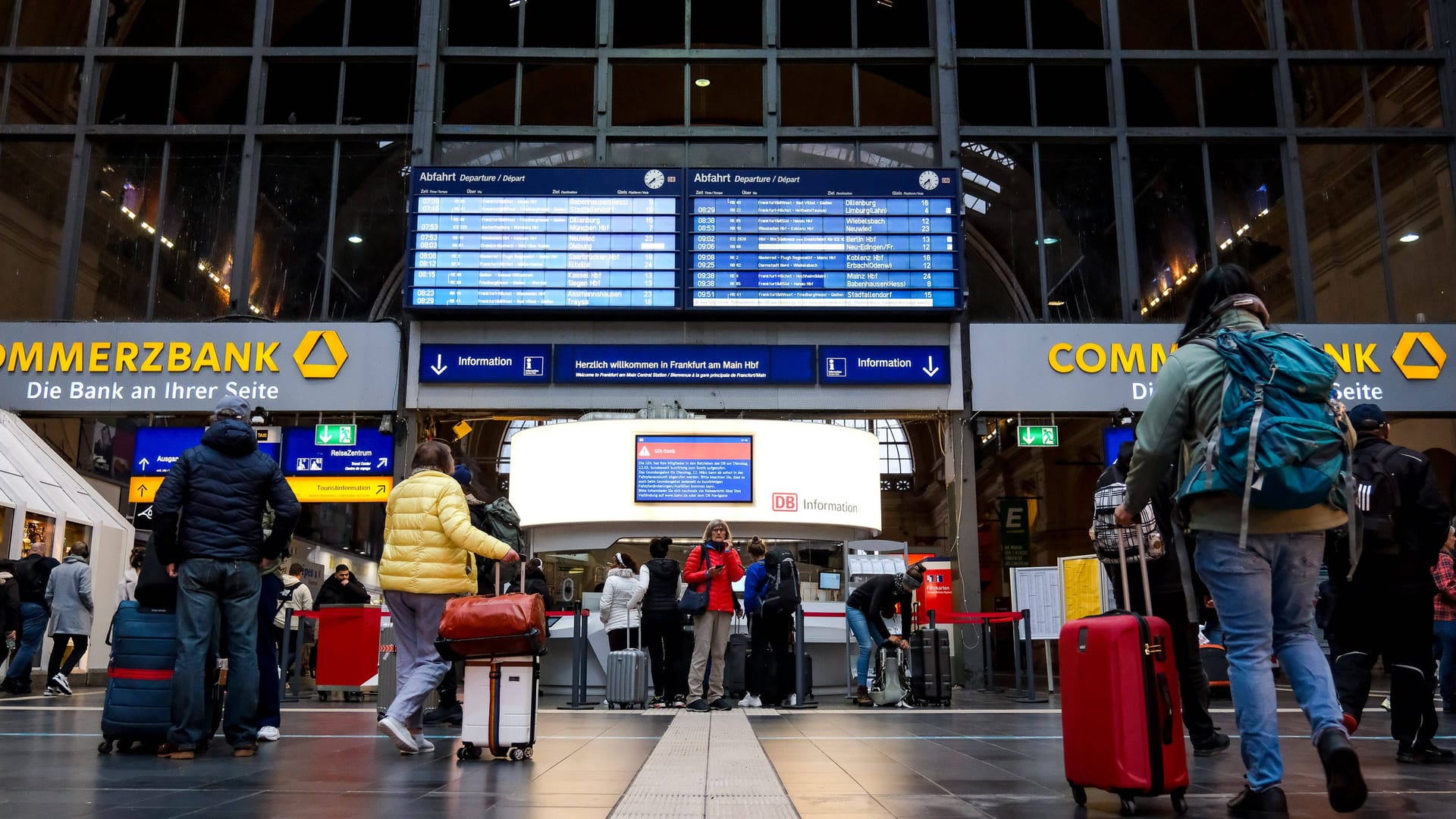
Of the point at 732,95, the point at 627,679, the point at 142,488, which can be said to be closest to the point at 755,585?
the point at 627,679

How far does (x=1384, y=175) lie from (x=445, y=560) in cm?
1648

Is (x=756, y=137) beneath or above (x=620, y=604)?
above

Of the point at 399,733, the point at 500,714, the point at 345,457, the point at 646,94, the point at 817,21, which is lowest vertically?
the point at 399,733

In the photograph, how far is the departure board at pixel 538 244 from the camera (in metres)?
15.1

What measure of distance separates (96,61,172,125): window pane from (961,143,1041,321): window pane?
11989 millimetres

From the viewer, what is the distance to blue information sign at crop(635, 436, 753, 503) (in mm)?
14914

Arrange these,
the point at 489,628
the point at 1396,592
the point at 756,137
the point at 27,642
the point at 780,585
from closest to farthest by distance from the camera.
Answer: the point at 1396,592 → the point at 489,628 → the point at 780,585 → the point at 27,642 → the point at 756,137

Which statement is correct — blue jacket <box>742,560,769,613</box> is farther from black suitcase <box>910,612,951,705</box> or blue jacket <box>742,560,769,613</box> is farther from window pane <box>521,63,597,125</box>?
window pane <box>521,63,597,125</box>

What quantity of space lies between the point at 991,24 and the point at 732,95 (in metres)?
4.20

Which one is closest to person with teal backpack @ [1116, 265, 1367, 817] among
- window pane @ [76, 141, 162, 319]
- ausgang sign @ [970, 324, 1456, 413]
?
ausgang sign @ [970, 324, 1456, 413]

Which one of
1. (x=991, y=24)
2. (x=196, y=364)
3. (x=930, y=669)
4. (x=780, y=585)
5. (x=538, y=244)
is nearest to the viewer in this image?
(x=780, y=585)

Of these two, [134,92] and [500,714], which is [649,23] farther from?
[500,714]

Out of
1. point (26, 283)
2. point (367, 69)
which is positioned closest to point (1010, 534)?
point (367, 69)

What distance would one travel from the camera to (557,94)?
17.7 meters
